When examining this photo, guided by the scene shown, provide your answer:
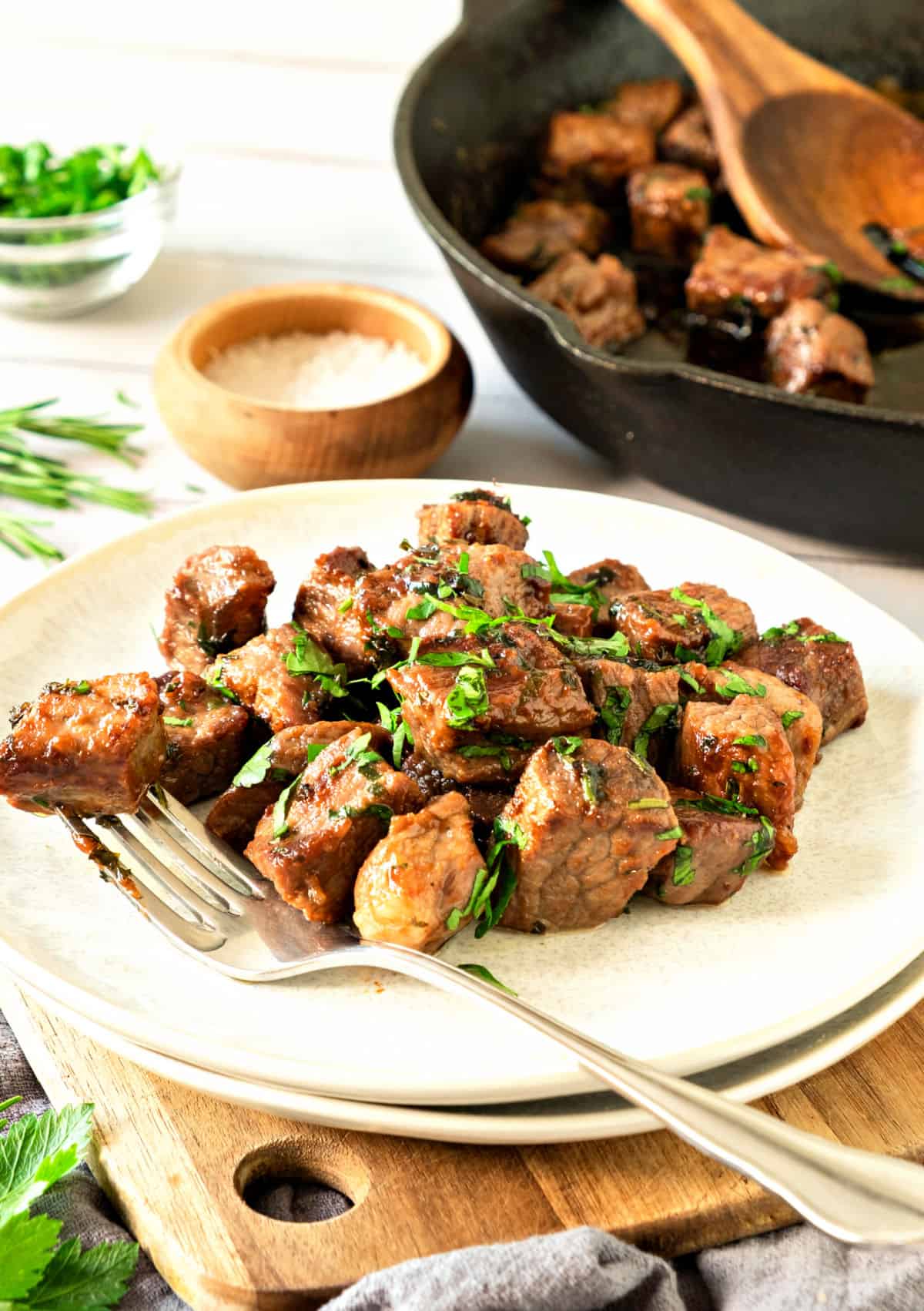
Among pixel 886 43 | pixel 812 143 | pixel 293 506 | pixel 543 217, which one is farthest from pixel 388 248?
pixel 293 506

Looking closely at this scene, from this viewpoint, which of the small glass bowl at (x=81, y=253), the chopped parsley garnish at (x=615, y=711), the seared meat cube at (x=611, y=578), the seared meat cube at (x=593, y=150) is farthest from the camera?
the seared meat cube at (x=593, y=150)

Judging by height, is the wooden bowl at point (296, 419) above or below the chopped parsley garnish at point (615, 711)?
below

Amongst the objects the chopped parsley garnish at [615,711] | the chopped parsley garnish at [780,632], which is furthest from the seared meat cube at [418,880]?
the chopped parsley garnish at [780,632]

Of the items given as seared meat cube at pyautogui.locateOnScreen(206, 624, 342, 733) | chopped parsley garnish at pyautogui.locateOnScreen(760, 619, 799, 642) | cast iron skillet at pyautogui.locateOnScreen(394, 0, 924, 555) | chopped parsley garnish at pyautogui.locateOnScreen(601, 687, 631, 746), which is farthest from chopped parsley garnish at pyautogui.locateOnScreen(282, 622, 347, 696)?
cast iron skillet at pyautogui.locateOnScreen(394, 0, 924, 555)

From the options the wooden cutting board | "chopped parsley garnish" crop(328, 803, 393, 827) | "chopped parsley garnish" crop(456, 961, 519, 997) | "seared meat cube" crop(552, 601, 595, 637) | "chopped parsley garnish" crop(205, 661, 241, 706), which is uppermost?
"seared meat cube" crop(552, 601, 595, 637)

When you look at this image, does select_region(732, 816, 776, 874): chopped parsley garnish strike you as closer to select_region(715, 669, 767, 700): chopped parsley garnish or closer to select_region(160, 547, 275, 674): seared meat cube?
select_region(715, 669, 767, 700): chopped parsley garnish

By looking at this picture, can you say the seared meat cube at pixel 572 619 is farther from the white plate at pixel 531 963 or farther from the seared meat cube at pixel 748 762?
the white plate at pixel 531 963

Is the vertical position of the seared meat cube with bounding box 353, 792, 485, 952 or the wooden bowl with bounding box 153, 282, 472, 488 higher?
the seared meat cube with bounding box 353, 792, 485, 952

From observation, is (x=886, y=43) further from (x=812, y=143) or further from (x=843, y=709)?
(x=843, y=709)
